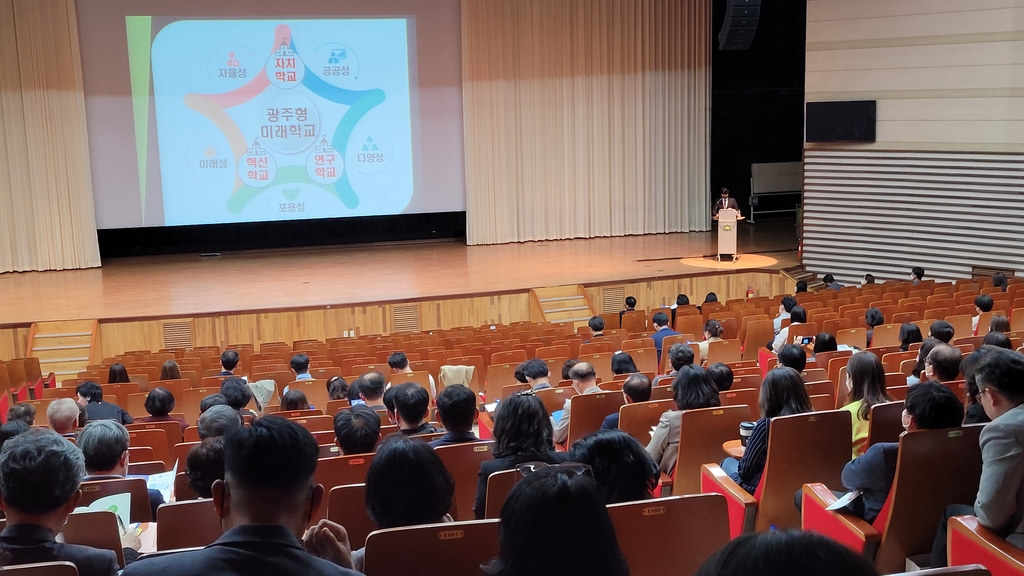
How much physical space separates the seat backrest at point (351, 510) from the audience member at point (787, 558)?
229cm

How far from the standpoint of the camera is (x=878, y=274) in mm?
16016

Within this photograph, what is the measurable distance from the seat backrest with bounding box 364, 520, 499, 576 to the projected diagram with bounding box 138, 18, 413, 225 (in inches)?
607

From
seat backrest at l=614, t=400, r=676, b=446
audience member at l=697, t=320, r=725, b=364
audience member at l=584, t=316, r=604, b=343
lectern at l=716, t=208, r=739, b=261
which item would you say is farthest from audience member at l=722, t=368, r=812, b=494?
lectern at l=716, t=208, r=739, b=261

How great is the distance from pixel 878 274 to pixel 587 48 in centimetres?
759

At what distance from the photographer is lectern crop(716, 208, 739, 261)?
15.4 m

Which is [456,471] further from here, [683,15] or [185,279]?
[683,15]

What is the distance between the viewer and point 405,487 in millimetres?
2852

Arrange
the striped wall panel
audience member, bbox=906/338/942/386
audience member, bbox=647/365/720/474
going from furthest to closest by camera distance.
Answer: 1. the striped wall panel
2. audience member, bbox=906/338/942/386
3. audience member, bbox=647/365/720/474

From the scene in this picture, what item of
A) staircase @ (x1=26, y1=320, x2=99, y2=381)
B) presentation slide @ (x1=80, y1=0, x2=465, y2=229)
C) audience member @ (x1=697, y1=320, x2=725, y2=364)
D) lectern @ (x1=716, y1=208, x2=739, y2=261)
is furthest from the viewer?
presentation slide @ (x1=80, y1=0, x2=465, y2=229)

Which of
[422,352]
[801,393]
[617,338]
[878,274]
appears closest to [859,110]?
[878,274]

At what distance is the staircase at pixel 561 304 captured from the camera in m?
14.2

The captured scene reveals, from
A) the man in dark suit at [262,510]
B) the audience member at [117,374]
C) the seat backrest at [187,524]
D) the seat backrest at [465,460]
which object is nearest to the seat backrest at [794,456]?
the seat backrest at [465,460]

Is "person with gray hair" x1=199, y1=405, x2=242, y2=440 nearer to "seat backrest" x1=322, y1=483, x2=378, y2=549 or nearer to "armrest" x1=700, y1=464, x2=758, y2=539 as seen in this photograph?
"seat backrest" x1=322, y1=483, x2=378, y2=549

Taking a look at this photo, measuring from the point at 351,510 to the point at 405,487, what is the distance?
0.75 meters
